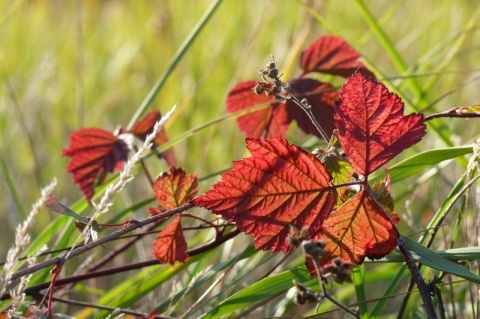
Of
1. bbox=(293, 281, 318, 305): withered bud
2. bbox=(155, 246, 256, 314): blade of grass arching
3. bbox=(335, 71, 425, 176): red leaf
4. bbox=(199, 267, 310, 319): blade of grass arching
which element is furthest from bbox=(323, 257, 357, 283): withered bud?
bbox=(155, 246, 256, 314): blade of grass arching

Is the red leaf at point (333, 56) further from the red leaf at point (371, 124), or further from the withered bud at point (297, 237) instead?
the withered bud at point (297, 237)

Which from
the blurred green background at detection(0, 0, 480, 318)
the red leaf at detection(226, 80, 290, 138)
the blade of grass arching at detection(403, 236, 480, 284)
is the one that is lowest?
the blade of grass arching at detection(403, 236, 480, 284)

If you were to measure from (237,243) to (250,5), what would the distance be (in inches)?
78.1

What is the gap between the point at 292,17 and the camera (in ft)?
10.7

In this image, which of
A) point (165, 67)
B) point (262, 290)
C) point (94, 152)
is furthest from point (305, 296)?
point (165, 67)

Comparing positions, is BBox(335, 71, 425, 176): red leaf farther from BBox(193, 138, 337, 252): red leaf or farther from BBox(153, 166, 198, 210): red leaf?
BBox(153, 166, 198, 210): red leaf

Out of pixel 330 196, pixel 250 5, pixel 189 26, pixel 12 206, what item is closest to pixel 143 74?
pixel 189 26

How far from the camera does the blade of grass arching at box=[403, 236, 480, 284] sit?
3.18ft

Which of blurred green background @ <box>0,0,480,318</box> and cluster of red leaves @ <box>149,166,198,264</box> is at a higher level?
blurred green background @ <box>0,0,480,318</box>

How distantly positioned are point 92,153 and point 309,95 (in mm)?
427

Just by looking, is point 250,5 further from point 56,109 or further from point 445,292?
point 445,292

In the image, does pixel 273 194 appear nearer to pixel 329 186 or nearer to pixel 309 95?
pixel 329 186

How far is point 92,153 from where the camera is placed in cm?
144

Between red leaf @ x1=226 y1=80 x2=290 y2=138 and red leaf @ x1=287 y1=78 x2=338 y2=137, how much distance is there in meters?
0.04
